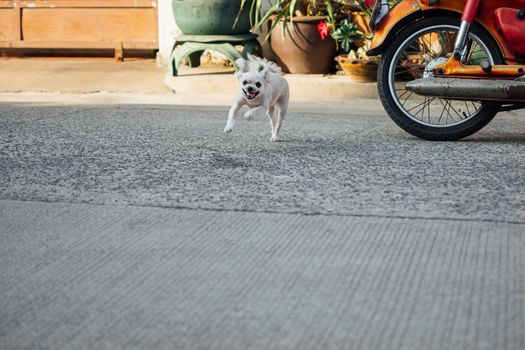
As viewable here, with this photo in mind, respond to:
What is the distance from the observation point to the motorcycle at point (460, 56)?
16.1 feet

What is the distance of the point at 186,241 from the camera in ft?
9.74

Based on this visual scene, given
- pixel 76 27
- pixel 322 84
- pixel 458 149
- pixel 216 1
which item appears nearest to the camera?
pixel 458 149

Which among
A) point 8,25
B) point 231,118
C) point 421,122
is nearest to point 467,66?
point 421,122

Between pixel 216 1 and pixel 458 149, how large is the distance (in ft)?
12.5

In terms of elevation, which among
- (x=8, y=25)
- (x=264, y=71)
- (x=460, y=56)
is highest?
(x=460, y=56)

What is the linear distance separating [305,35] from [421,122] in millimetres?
2974

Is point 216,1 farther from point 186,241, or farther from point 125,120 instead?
point 186,241

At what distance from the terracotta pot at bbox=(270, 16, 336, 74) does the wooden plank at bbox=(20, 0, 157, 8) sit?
2.15 meters

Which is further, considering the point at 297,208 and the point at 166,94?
the point at 166,94

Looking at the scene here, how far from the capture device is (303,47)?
7945mm

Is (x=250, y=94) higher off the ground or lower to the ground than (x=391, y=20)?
lower

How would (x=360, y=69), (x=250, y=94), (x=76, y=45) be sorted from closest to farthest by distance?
(x=250, y=94) → (x=360, y=69) → (x=76, y=45)

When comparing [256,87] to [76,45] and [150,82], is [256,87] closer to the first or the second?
[150,82]

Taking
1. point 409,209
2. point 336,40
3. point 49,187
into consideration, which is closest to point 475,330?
point 409,209
